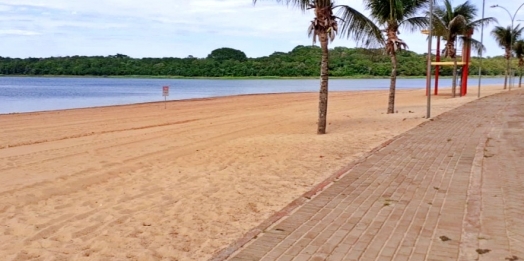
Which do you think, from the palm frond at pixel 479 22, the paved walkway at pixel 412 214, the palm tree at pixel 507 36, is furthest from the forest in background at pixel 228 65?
the paved walkway at pixel 412 214

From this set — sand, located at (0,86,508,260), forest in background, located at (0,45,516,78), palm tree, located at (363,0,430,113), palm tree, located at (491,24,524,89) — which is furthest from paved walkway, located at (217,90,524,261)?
forest in background, located at (0,45,516,78)

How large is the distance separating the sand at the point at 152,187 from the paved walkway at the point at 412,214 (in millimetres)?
498

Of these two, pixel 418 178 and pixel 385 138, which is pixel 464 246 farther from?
pixel 385 138

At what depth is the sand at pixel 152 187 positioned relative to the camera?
16.9 feet

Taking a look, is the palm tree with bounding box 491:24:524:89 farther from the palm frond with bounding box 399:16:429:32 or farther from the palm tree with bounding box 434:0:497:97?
the palm frond with bounding box 399:16:429:32

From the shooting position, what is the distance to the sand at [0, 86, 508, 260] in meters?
5.16

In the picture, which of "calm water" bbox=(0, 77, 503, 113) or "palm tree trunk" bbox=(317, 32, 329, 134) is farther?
"calm water" bbox=(0, 77, 503, 113)

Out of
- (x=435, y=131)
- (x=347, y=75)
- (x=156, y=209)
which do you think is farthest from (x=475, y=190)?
(x=347, y=75)

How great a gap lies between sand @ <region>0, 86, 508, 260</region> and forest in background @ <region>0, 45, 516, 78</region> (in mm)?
97208

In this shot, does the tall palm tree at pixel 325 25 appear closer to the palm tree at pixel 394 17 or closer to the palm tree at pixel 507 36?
the palm tree at pixel 394 17

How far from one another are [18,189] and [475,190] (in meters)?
6.58

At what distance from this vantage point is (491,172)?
27.1 ft

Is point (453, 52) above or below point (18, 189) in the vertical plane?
above

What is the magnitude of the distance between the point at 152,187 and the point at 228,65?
117m
